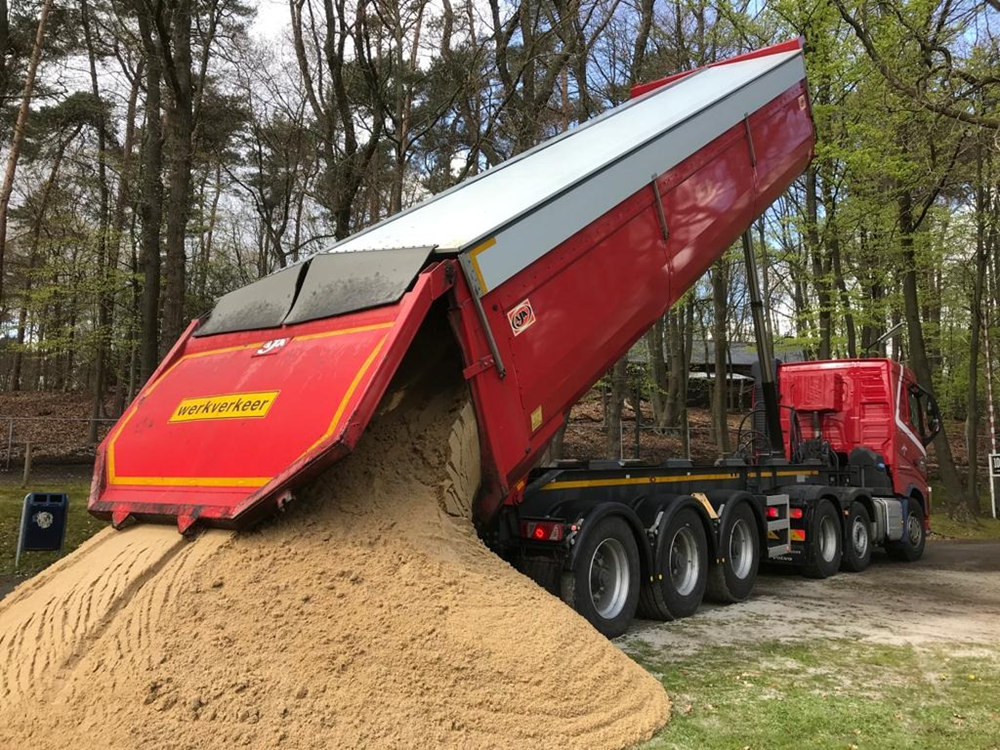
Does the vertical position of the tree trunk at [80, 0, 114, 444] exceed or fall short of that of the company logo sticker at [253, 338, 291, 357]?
it exceeds it

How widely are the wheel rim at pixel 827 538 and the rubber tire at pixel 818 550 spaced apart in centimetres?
3

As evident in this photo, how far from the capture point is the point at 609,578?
590 centimetres

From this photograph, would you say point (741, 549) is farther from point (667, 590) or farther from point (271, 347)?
point (271, 347)

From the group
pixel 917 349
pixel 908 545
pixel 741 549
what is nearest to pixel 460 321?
pixel 741 549

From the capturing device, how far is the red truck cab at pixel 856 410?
36.4 ft

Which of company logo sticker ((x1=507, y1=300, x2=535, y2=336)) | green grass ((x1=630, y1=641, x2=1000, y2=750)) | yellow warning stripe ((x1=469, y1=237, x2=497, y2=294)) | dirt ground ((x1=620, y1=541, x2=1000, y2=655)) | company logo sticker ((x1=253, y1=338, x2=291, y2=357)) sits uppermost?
yellow warning stripe ((x1=469, y1=237, x2=497, y2=294))

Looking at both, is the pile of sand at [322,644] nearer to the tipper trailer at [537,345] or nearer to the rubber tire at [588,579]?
the tipper trailer at [537,345]

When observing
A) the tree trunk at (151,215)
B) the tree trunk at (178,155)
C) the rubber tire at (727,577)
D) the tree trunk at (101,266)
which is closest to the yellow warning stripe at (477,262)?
the rubber tire at (727,577)

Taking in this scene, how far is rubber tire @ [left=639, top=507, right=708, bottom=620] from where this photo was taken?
627cm

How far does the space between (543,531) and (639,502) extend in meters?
1.38

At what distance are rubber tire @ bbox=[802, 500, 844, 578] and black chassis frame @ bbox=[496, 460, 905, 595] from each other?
6cm

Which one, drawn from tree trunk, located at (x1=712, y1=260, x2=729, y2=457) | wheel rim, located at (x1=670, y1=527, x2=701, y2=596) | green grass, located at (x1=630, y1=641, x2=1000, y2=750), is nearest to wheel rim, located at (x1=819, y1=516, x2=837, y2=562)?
wheel rim, located at (x1=670, y1=527, x2=701, y2=596)

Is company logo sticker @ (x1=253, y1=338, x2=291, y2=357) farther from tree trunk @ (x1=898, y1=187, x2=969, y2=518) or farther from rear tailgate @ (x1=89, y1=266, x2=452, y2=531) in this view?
tree trunk @ (x1=898, y1=187, x2=969, y2=518)

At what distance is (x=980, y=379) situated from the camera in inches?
1000
